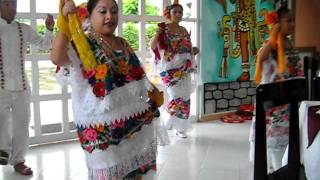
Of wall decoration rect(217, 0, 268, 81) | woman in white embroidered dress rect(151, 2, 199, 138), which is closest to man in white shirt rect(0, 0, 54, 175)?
Result: woman in white embroidered dress rect(151, 2, 199, 138)

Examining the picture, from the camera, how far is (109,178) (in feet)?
5.93

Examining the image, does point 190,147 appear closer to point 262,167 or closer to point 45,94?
point 45,94

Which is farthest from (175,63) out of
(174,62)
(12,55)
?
(12,55)

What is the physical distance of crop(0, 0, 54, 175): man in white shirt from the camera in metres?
2.96

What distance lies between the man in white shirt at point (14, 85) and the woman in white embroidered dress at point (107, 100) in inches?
52.3

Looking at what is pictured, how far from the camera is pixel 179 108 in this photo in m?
4.13

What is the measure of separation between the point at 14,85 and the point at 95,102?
144 cm

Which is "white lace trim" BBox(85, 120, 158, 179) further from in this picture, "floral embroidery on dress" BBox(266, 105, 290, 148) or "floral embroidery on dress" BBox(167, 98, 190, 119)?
"floral embroidery on dress" BBox(167, 98, 190, 119)

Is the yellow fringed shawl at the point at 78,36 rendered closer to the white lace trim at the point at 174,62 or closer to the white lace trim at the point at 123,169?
the white lace trim at the point at 123,169

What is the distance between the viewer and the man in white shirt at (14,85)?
116 inches

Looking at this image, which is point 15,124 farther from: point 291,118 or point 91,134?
point 291,118

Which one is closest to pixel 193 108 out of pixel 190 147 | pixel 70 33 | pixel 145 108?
pixel 190 147

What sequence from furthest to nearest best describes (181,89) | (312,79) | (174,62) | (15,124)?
(181,89) < (174,62) < (15,124) < (312,79)

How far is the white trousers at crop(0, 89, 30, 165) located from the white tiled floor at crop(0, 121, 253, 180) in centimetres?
17
